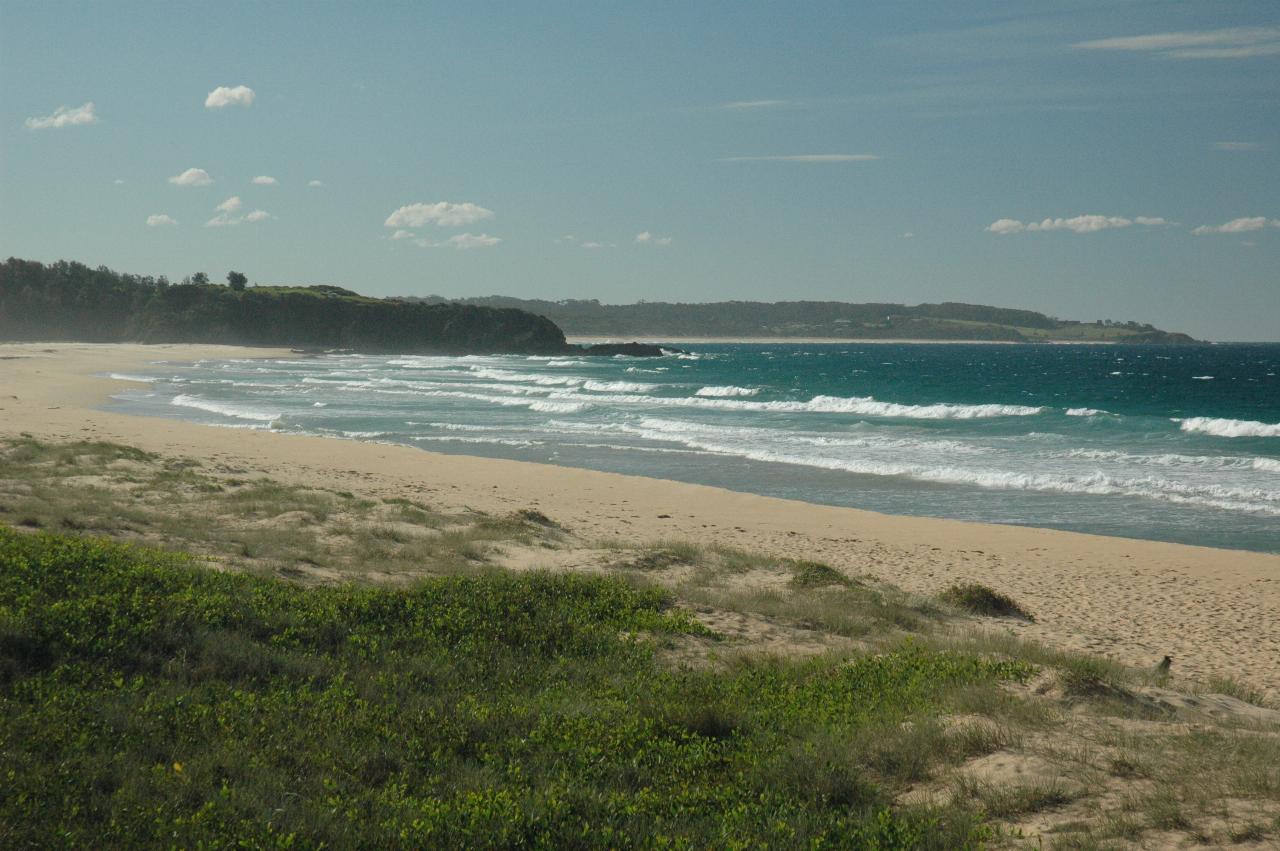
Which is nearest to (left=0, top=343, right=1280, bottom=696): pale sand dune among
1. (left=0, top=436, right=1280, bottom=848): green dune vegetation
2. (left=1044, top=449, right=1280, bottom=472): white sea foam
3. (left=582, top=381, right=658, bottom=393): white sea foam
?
(left=0, top=436, right=1280, bottom=848): green dune vegetation

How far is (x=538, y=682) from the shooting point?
24.7 ft

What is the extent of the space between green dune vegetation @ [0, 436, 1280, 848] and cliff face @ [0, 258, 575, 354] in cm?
A: 12706

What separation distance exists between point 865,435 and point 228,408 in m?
26.4

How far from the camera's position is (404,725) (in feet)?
20.2

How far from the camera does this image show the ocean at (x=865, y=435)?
23.0 metres

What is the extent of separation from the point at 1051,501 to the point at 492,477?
13.6 m

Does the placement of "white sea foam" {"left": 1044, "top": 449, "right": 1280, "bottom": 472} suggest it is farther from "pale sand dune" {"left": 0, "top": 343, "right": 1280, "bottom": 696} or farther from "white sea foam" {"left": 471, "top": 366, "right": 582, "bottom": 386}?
"white sea foam" {"left": 471, "top": 366, "right": 582, "bottom": 386}

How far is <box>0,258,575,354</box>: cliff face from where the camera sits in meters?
127

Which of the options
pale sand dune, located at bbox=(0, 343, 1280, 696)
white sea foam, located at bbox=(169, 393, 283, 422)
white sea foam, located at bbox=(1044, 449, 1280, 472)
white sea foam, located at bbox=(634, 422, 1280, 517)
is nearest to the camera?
pale sand dune, located at bbox=(0, 343, 1280, 696)

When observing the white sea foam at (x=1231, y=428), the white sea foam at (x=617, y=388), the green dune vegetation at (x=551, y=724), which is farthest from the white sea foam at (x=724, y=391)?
the green dune vegetation at (x=551, y=724)

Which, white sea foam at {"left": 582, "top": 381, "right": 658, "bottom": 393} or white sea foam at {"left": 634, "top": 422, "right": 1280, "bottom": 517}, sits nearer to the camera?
white sea foam at {"left": 634, "top": 422, "right": 1280, "bottom": 517}

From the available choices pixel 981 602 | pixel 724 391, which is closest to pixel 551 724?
pixel 981 602

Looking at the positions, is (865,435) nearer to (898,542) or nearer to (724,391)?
(898,542)

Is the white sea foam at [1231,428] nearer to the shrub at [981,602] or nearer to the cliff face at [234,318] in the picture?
the shrub at [981,602]
